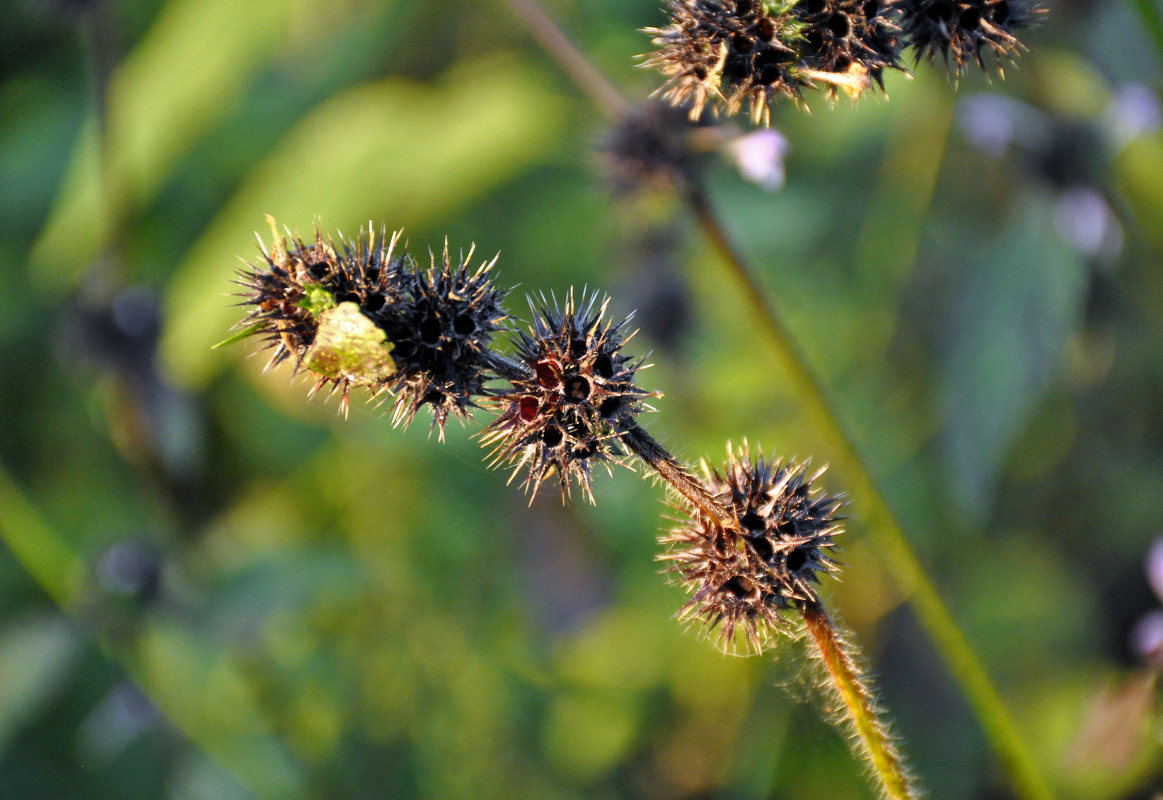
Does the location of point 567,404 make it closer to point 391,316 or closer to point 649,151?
point 391,316

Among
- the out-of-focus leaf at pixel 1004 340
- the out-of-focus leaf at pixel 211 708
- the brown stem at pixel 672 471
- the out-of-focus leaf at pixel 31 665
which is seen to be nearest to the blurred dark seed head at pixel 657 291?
the out-of-focus leaf at pixel 1004 340

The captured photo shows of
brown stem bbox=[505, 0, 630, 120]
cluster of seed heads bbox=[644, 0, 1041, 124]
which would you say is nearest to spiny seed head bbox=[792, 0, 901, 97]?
cluster of seed heads bbox=[644, 0, 1041, 124]

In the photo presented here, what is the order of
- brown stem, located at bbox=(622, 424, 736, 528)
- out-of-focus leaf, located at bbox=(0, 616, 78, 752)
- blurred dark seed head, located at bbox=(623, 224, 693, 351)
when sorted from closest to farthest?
brown stem, located at bbox=(622, 424, 736, 528) < out-of-focus leaf, located at bbox=(0, 616, 78, 752) < blurred dark seed head, located at bbox=(623, 224, 693, 351)

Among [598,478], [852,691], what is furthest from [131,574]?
[852,691]

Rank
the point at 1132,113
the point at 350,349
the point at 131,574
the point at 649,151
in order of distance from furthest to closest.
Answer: the point at 131,574, the point at 1132,113, the point at 649,151, the point at 350,349

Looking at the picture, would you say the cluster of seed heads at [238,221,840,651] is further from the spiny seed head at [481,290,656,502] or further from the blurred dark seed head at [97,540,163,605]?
the blurred dark seed head at [97,540,163,605]

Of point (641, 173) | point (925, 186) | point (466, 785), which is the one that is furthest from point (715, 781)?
point (925, 186)
